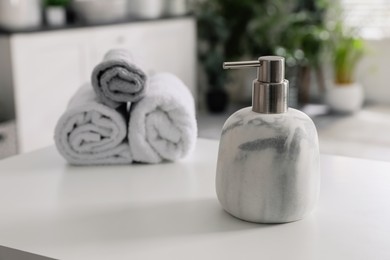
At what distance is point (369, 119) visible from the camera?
10.9 feet

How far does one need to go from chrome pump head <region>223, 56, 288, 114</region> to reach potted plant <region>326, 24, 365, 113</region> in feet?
9.44

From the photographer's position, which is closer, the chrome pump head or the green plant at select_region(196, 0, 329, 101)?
the chrome pump head

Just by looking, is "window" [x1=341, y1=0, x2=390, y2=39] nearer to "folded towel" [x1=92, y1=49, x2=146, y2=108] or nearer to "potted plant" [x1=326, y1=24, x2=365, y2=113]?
"potted plant" [x1=326, y1=24, x2=365, y2=113]

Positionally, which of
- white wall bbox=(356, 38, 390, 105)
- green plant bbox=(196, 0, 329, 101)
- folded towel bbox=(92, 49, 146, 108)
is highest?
folded towel bbox=(92, 49, 146, 108)

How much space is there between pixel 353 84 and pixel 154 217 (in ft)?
9.85

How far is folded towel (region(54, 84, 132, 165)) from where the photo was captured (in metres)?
0.84

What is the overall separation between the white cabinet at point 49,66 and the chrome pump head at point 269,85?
1.76 meters

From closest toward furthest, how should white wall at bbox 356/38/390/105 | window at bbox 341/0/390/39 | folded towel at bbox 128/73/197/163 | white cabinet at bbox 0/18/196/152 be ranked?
folded towel at bbox 128/73/197/163 → white cabinet at bbox 0/18/196/152 → window at bbox 341/0/390/39 → white wall at bbox 356/38/390/105

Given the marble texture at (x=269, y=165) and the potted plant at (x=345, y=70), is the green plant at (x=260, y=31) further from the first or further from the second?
the marble texture at (x=269, y=165)

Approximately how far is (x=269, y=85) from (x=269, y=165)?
3.3 inches

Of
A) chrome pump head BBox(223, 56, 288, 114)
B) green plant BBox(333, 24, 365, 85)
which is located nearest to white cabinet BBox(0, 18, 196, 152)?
green plant BBox(333, 24, 365, 85)

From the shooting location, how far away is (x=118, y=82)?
0.85 m

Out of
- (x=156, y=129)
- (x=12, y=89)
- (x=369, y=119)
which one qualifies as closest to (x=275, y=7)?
(x=369, y=119)

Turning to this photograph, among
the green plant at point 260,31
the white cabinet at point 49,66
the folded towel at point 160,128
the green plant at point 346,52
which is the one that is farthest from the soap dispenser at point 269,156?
the green plant at point 346,52
